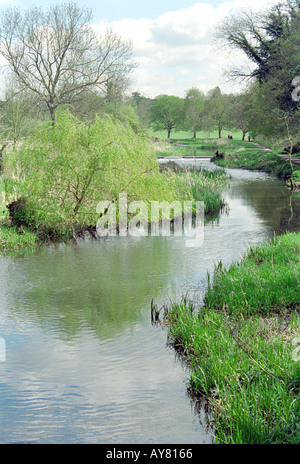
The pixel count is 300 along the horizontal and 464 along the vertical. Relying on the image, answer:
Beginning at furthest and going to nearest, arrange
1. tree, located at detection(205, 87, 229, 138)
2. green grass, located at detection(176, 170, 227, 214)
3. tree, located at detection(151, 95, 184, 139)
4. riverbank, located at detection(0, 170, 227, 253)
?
tree, located at detection(151, 95, 184, 139)
tree, located at detection(205, 87, 229, 138)
green grass, located at detection(176, 170, 227, 214)
riverbank, located at detection(0, 170, 227, 253)

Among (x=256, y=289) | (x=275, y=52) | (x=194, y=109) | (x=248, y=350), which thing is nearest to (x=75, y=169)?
(x=256, y=289)

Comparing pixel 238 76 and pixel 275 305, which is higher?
pixel 238 76

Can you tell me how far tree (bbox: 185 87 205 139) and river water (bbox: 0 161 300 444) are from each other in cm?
7419

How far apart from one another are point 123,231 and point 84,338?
29.4ft

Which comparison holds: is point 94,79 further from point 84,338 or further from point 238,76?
point 84,338

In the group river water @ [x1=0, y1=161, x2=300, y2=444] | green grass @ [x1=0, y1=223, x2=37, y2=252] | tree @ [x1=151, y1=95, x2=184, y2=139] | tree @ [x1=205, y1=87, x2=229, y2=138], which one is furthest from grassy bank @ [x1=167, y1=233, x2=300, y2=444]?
tree @ [x1=151, y1=95, x2=184, y2=139]

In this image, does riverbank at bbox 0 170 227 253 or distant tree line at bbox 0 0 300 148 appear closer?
riverbank at bbox 0 170 227 253

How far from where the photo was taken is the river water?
17.8 feet

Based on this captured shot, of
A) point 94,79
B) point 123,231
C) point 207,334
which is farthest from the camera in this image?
point 94,79

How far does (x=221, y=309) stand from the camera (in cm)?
855

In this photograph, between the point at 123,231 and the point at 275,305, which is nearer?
the point at 275,305

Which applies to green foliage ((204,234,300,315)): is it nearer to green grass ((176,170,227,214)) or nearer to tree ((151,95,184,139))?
green grass ((176,170,227,214))
